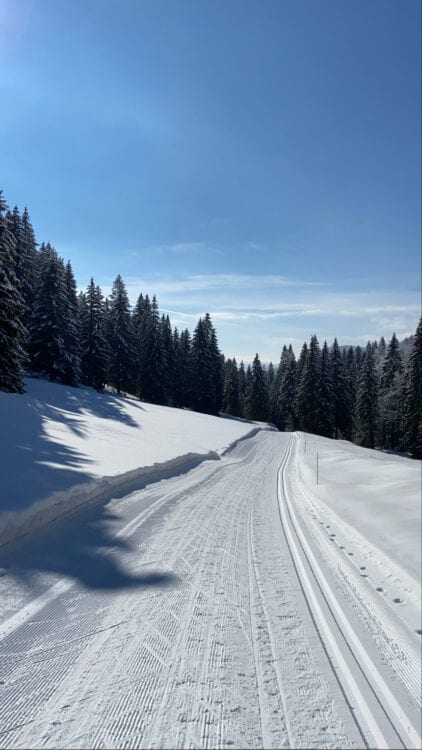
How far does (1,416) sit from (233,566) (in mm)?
10229

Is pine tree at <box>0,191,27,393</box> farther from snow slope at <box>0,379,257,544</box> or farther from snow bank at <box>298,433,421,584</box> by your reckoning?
snow bank at <box>298,433,421,584</box>

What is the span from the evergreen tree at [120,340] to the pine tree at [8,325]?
22.8 metres

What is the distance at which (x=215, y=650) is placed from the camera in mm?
2910

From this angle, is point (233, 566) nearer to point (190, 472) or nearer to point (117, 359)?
point (190, 472)

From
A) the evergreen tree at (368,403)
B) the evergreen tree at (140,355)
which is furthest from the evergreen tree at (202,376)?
the evergreen tree at (368,403)

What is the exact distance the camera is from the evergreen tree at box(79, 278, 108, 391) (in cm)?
3856

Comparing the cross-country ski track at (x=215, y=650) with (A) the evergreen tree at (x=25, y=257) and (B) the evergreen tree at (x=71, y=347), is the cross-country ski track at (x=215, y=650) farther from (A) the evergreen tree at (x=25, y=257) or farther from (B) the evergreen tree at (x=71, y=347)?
(A) the evergreen tree at (x=25, y=257)

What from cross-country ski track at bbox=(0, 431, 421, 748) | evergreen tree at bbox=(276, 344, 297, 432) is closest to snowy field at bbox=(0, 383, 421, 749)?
cross-country ski track at bbox=(0, 431, 421, 748)

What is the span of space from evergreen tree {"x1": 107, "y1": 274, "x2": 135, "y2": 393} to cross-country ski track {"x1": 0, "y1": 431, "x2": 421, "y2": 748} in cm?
3863

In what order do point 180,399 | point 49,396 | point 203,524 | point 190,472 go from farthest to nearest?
point 180,399 < point 49,396 < point 190,472 < point 203,524

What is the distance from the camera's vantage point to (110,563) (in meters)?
4.49

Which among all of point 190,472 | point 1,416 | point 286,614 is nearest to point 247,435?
point 190,472

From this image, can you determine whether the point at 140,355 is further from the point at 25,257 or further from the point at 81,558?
the point at 81,558

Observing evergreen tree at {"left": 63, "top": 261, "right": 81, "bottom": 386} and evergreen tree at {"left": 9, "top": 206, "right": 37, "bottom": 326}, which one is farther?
evergreen tree at {"left": 63, "top": 261, "right": 81, "bottom": 386}
